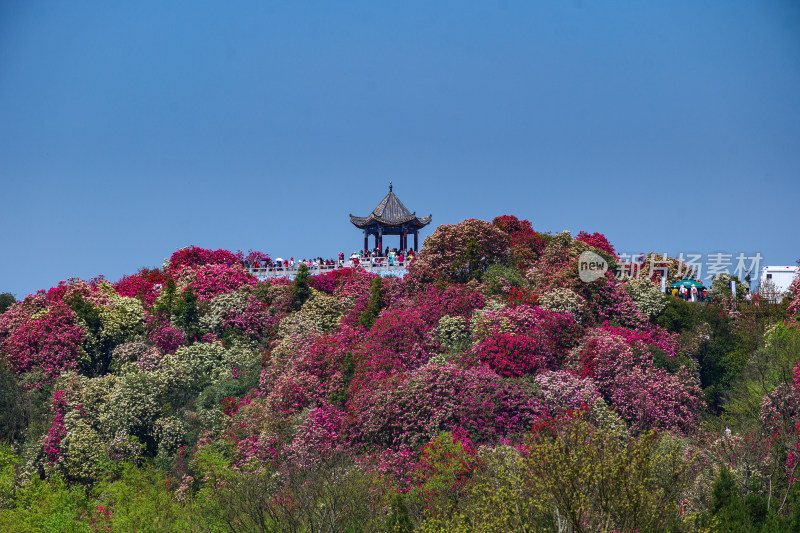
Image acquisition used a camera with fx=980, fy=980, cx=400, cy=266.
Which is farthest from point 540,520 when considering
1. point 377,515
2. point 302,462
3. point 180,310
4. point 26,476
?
point 180,310

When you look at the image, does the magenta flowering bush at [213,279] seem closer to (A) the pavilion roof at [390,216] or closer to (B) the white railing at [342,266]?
(B) the white railing at [342,266]

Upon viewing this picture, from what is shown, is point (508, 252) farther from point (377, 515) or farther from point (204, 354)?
point (377, 515)

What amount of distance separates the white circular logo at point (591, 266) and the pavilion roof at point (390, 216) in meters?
21.2

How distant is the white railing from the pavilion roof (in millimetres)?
8367

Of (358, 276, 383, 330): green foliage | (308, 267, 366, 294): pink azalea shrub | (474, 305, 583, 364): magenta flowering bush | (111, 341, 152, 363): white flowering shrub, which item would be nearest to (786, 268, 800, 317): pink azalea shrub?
(474, 305, 583, 364): magenta flowering bush

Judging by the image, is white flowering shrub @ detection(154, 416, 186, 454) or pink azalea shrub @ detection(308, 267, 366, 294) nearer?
white flowering shrub @ detection(154, 416, 186, 454)

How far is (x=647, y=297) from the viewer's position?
1813 inches

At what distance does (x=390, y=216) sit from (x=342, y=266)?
414 inches

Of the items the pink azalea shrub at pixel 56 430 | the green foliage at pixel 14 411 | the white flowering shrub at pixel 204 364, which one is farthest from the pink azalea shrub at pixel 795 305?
the green foliage at pixel 14 411

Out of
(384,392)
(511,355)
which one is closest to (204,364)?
(384,392)

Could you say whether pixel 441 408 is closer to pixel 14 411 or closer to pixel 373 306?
pixel 373 306

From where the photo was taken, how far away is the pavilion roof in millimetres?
65750

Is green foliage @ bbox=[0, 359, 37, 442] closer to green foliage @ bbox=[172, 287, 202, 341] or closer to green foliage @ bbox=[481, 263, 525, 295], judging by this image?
green foliage @ bbox=[172, 287, 202, 341]

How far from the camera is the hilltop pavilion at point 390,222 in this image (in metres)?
65.9
